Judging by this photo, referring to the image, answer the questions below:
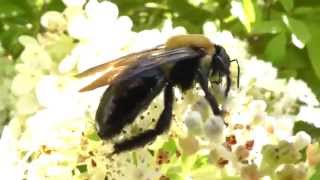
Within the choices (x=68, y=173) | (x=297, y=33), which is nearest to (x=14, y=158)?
(x=68, y=173)

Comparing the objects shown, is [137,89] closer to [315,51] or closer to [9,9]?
[315,51]

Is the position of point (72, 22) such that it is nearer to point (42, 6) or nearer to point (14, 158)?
point (14, 158)

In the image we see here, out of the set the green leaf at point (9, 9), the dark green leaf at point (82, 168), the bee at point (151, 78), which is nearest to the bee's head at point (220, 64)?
the bee at point (151, 78)

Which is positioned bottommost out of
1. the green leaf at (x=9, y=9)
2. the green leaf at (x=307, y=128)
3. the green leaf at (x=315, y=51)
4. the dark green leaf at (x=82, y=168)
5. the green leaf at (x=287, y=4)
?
the dark green leaf at (x=82, y=168)

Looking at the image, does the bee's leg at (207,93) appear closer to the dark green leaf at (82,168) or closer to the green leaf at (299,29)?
the dark green leaf at (82,168)

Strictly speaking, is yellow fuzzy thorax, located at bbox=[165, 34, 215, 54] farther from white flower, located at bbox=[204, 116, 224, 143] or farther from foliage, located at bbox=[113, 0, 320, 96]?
foliage, located at bbox=[113, 0, 320, 96]

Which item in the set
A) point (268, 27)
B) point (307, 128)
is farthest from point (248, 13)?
point (307, 128)

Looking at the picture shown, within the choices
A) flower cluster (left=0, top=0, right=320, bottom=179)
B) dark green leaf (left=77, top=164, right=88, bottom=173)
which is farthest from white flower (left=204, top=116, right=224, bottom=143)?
dark green leaf (left=77, top=164, right=88, bottom=173)
